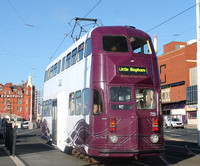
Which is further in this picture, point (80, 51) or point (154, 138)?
point (80, 51)

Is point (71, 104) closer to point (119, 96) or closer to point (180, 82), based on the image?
point (119, 96)

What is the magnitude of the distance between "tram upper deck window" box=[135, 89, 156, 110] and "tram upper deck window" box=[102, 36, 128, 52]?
1484 mm

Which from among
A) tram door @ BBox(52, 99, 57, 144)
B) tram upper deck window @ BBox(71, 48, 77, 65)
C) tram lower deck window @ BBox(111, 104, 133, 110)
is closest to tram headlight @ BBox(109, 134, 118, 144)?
tram lower deck window @ BBox(111, 104, 133, 110)

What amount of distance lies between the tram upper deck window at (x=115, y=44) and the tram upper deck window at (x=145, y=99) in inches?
58.4

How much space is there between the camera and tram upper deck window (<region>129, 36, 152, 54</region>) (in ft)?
37.7

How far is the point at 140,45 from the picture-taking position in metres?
11.6

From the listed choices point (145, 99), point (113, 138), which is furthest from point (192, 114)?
point (113, 138)

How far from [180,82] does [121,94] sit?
6746 centimetres

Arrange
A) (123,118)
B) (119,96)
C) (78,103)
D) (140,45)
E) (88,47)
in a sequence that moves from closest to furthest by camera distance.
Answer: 1. (123,118)
2. (119,96)
3. (140,45)
4. (88,47)
5. (78,103)

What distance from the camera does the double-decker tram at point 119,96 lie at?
1059 centimetres

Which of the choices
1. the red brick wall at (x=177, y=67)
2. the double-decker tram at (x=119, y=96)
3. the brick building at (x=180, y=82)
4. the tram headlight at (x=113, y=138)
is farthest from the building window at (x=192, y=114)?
the tram headlight at (x=113, y=138)

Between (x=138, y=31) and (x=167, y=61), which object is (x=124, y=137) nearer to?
(x=138, y=31)

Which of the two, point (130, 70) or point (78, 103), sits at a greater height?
point (130, 70)

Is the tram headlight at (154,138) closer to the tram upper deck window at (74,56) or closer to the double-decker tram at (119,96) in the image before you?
the double-decker tram at (119,96)
